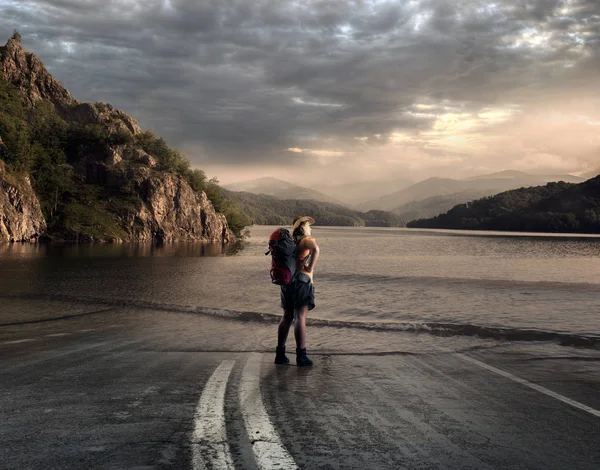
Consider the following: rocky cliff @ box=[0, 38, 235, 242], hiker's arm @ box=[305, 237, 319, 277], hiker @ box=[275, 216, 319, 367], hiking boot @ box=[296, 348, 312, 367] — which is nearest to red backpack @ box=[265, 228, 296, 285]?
hiker @ box=[275, 216, 319, 367]

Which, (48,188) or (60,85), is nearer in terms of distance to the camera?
(48,188)

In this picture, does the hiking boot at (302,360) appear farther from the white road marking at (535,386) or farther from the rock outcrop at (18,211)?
the rock outcrop at (18,211)

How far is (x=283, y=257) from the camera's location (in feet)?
28.4

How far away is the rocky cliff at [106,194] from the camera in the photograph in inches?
3580

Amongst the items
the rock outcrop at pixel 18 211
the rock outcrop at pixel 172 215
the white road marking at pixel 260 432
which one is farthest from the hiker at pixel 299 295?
the rock outcrop at pixel 172 215

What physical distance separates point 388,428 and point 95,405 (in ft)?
11.8

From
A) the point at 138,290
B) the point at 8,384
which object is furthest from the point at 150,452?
the point at 138,290

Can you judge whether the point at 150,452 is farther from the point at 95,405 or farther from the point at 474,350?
the point at 474,350

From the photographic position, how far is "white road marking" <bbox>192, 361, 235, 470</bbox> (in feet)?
13.1

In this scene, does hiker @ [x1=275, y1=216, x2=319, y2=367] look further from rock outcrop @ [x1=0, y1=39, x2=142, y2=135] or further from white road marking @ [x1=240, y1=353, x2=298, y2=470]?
rock outcrop @ [x1=0, y1=39, x2=142, y2=135]

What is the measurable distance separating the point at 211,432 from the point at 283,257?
4313 millimetres

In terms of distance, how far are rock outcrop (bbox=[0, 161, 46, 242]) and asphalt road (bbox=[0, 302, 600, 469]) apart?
85.6 meters

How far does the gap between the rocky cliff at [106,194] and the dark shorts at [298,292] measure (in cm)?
8978

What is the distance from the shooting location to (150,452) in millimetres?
4207
